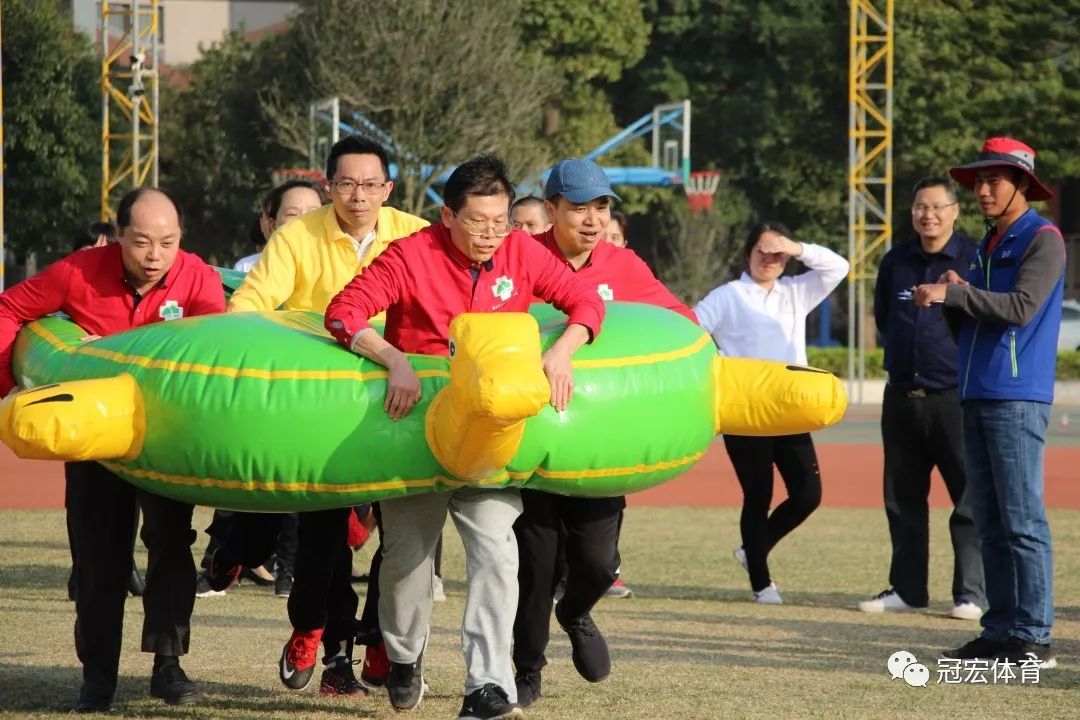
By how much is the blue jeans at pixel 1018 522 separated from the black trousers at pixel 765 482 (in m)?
2.01

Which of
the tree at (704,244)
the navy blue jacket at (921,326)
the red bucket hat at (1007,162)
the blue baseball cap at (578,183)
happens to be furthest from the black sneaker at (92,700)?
the tree at (704,244)

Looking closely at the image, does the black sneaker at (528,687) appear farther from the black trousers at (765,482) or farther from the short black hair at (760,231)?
the short black hair at (760,231)

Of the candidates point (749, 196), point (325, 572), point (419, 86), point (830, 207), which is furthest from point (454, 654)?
point (749, 196)

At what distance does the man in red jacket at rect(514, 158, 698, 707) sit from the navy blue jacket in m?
2.25

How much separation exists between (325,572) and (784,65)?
1454 inches

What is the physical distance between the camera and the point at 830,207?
132ft

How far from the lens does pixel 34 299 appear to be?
615 cm

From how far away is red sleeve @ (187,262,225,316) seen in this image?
6.23m

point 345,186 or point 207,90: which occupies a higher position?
point 207,90

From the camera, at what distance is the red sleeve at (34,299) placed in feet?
20.2

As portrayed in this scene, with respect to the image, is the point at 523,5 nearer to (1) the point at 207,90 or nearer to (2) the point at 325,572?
(1) the point at 207,90

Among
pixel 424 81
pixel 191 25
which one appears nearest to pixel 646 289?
pixel 424 81

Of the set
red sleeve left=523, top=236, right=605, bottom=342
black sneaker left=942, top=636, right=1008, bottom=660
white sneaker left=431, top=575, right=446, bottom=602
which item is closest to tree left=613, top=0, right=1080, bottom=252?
white sneaker left=431, top=575, right=446, bottom=602

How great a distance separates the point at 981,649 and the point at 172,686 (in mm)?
3159
